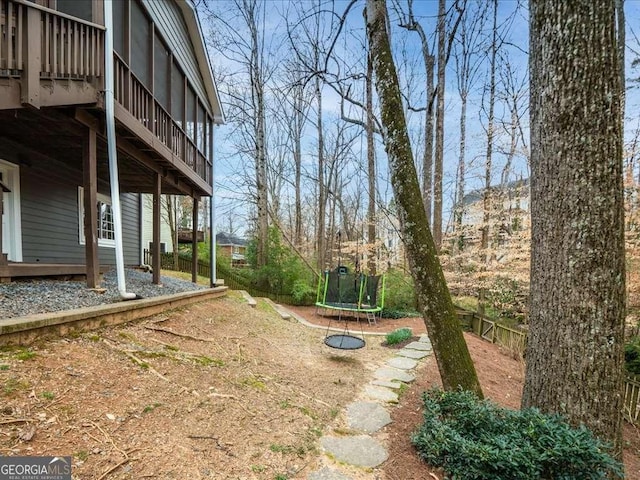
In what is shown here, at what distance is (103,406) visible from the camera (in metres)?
2.00

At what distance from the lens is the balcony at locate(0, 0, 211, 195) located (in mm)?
2992

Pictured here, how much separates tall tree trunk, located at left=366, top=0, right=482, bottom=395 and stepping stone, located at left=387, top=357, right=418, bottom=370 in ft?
5.55

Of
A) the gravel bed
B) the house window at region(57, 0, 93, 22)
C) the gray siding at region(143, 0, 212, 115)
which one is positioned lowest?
the gravel bed

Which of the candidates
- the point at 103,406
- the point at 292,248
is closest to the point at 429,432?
the point at 103,406

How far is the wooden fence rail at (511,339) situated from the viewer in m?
4.26

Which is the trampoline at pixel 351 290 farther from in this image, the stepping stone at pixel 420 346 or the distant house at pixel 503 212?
the distant house at pixel 503 212

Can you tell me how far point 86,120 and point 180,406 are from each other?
3764 mm

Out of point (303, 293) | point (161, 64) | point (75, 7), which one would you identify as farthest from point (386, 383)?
point (75, 7)

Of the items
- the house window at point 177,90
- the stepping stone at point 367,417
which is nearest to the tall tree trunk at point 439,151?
the stepping stone at point 367,417

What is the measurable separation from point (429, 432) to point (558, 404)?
34.2 inches

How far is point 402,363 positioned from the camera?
14.7 feet

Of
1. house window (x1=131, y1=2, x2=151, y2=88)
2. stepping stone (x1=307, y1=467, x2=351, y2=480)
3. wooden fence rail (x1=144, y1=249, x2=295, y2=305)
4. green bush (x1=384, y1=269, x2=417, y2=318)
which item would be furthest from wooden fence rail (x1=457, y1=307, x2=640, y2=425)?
house window (x1=131, y1=2, x2=151, y2=88)

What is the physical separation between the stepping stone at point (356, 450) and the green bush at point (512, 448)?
0.97 feet

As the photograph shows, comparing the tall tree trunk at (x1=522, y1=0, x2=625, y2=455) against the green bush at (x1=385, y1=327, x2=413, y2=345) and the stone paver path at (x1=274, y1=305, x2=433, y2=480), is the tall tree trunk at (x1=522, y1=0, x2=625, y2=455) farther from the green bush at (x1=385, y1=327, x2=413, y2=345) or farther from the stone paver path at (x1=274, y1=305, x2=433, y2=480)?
the green bush at (x1=385, y1=327, x2=413, y2=345)
